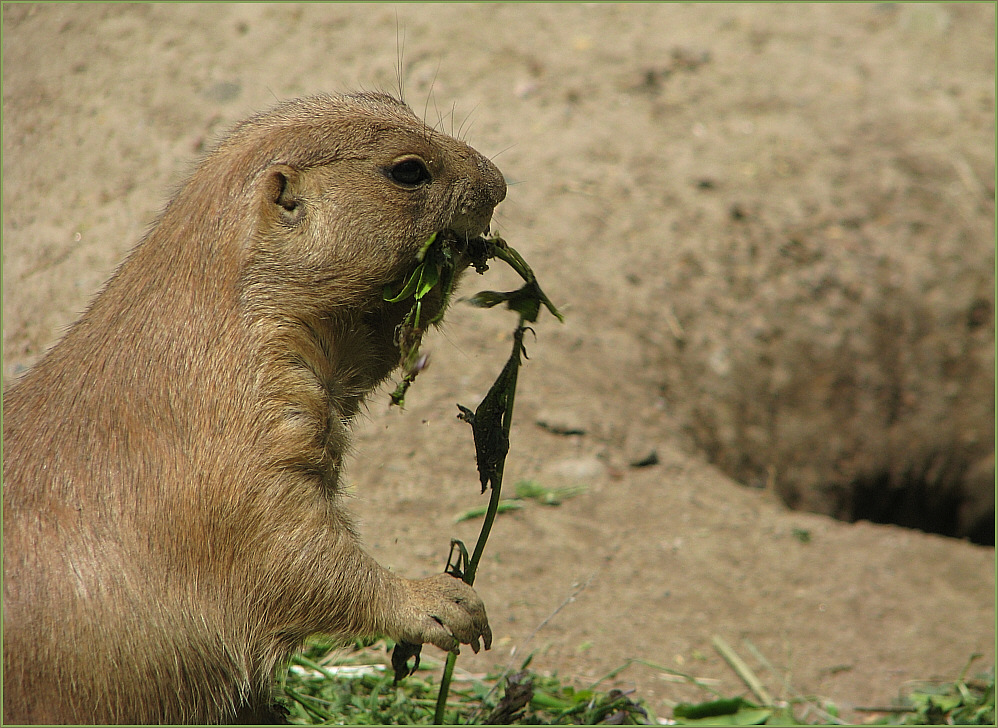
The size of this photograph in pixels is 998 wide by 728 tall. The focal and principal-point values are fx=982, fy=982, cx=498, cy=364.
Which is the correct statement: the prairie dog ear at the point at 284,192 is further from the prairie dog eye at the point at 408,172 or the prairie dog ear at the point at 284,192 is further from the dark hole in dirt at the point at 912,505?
the dark hole in dirt at the point at 912,505

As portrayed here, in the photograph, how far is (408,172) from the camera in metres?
2.74

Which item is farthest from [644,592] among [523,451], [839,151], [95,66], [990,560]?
[95,66]

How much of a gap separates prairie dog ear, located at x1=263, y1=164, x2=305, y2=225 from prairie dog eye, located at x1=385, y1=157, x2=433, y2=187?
255 millimetres

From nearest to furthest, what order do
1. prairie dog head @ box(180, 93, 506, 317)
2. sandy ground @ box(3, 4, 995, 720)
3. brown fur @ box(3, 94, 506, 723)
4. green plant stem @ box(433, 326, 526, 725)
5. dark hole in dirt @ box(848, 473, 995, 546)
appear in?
brown fur @ box(3, 94, 506, 723), prairie dog head @ box(180, 93, 506, 317), green plant stem @ box(433, 326, 526, 725), sandy ground @ box(3, 4, 995, 720), dark hole in dirt @ box(848, 473, 995, 546)

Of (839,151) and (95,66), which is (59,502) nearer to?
(95,66)

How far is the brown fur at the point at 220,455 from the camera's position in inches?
99.3

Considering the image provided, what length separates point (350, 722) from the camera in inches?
137

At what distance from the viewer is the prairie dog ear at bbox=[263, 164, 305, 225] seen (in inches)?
106

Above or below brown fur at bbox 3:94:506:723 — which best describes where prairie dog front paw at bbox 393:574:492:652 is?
below

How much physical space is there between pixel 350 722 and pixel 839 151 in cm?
507

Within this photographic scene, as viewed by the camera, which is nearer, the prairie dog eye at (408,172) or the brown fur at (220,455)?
the brown fur at (220,455)

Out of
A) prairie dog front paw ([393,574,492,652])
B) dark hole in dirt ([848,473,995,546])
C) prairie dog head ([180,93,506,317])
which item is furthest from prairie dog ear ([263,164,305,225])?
dark hole in dirt ([848,473,995,546])

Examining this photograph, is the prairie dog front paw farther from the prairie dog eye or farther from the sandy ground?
the prairie dog eye

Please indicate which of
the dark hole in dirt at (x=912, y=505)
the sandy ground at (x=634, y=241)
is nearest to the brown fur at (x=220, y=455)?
the sandy ground at (x=634, y=241)
